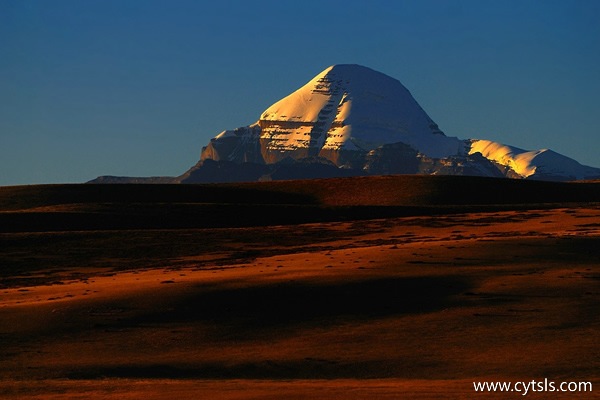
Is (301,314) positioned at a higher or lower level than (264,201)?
lower

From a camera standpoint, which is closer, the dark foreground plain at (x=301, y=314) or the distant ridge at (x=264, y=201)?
the dark foreground plain at (x=301, y=314)

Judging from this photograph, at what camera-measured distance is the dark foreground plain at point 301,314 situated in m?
30.9

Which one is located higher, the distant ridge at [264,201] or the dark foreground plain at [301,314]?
the distant ridge at [264,201]

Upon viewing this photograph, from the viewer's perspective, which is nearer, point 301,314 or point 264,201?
point 301,314

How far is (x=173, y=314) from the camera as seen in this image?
136 ft

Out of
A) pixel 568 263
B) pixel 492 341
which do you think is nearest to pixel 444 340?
pixel 492 341

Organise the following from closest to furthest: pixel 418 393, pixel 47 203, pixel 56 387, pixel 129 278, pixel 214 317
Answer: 1. pixel 418 393
2. pixel 56 387
3. pixel 214 317
4. pixel 129 278
5. pixel 47 203

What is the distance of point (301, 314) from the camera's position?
4053 cm

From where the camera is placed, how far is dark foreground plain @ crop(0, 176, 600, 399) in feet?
101

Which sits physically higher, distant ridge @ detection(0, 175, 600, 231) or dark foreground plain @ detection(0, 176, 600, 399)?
distant ridge @ detection(0, 175, 600, 231)

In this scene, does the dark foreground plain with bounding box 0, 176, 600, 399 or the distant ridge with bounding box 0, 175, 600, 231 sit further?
the distant ridge with bounding box 0, 175, 600, 231

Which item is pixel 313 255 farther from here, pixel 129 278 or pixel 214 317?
pixel 214 317

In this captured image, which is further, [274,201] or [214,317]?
[274,201]

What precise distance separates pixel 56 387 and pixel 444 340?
1263 cm
